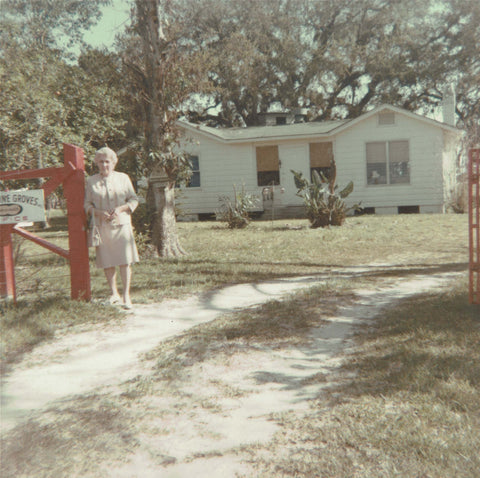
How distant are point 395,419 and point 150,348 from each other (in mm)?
2383

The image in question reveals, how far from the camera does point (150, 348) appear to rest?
469cm

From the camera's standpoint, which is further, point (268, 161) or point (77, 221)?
point (268, 161)

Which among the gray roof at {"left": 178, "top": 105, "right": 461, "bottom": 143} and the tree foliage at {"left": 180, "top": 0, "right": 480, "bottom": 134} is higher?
the tree foliage at {"left": 180, "top": 0, "right": 480, "bottom": 134}

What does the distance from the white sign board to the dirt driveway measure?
1.56 metres

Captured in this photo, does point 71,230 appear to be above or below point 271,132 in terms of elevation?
below

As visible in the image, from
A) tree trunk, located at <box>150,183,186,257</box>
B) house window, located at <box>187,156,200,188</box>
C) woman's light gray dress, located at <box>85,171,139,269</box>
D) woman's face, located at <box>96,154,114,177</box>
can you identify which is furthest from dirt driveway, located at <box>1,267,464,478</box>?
house window, located at <box>187,156,200,188</box>

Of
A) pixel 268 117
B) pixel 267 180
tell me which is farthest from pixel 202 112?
pixel 267 180

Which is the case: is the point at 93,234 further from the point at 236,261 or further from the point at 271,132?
the point at 271,132

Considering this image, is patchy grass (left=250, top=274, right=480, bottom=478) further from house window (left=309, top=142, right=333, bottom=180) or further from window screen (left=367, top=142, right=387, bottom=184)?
house window (left=309, top=142, right=333, bottom=180)

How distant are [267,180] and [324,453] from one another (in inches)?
778

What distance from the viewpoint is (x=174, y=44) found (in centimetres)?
1042

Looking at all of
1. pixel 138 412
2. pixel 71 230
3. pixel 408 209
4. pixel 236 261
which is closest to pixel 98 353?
pixel 138 412

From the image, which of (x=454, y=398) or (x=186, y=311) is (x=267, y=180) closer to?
(x=186, y=311)

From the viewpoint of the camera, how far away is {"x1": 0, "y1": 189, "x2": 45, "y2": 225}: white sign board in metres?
5.85
